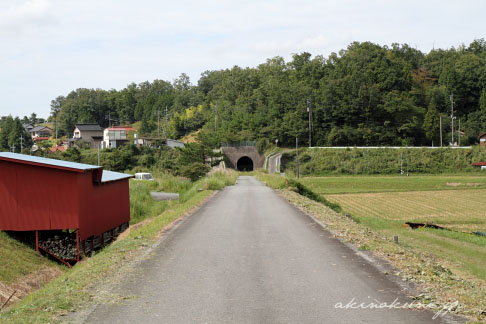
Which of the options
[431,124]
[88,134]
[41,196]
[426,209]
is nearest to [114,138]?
[88,134]

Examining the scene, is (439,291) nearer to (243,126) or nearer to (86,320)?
(86,320)

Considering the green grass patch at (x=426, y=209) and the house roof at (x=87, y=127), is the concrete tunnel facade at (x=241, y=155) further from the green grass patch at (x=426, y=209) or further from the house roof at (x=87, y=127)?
the house roof at (x=87, y=127)

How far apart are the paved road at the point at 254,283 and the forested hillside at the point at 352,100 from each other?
6772 cm

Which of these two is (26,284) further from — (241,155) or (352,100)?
(352,100)

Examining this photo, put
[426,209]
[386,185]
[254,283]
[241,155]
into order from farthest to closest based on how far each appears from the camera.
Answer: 1. [241,155]
2. [386,185]
3. [426,209]
4. [254,283]

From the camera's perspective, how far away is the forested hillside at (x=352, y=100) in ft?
265

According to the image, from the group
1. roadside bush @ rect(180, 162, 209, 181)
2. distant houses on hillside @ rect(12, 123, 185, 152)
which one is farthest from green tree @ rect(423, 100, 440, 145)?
roadside bush @ rect(180, 162, 209, 181)

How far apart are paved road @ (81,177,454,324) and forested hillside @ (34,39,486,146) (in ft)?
222

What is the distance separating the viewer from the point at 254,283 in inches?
335

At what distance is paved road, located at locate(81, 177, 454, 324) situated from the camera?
6.66 meters

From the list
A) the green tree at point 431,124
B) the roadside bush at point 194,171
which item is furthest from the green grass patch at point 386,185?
the green tree at point 431,124

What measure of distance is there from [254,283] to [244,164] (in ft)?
259

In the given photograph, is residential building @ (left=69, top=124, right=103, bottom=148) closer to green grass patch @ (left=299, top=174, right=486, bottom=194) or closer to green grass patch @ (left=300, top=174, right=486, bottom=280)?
green grass patch @ (left=299, top=174, right=486, bottom=194)

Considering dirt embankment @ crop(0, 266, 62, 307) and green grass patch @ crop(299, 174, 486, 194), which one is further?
green grass patch @ crop(299, 174, 486, 194)
